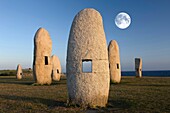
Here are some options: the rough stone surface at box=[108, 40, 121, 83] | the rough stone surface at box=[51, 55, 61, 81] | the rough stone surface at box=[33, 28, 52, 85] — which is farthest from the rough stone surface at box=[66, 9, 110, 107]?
the rough stone surface at box=[51, 55, 61, 81]

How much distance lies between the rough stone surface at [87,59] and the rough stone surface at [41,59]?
11719 millimetres

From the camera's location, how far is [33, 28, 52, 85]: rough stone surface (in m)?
21.2

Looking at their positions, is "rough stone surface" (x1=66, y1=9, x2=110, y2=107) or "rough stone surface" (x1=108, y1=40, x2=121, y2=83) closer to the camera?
"rough stone surface" (x1=66, y1=9, x2=110, y2=107)

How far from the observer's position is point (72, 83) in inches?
382

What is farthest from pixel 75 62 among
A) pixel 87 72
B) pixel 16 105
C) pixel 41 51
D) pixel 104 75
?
pixel 41 51

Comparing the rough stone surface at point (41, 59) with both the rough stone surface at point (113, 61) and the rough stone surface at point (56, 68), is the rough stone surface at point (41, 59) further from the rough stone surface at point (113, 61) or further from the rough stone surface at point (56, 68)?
the rough stone surface at point (56, 68)

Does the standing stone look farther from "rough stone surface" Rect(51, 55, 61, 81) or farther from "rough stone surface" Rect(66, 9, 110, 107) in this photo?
"rough stone surface" Rect(66, 9, 110, 107)

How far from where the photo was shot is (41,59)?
842 inches

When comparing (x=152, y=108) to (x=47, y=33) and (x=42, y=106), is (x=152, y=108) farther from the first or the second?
(x=47, y=33)

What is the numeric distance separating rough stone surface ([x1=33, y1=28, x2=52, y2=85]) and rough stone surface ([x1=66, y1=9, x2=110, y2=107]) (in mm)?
11719

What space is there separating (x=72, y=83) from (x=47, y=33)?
44.5 feet

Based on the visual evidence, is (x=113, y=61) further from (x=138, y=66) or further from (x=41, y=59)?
(x=138, y=66)

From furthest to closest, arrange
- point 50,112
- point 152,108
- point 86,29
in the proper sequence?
point 86,29 < point 152,108 < point 50,112

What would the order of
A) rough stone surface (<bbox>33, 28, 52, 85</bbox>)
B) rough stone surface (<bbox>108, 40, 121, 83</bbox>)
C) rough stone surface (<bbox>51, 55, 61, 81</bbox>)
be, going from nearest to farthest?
rough stone surface (<bbox>33, 28, 52, 85</bbox>), rough stone surface (<bbox>108, 40, 121, 83</bbox>), rough stone surface (<bbox>51, 55, 61, 81</bbox>)
